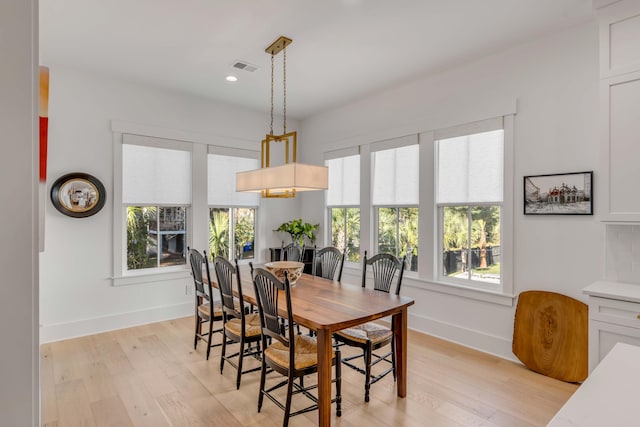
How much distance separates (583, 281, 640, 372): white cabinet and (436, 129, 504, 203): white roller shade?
1.32 meters

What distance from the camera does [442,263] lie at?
13.8 feet

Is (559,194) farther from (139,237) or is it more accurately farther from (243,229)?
(139,237)

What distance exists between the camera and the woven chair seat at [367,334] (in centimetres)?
278

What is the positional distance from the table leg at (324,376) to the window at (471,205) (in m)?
2.28

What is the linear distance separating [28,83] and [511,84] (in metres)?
3.98

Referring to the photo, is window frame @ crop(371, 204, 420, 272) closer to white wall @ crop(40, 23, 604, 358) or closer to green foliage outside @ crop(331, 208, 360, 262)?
white wall @ crop(40, 23, 604, 358)

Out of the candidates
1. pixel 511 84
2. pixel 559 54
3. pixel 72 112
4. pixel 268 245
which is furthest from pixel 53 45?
pixel 559 54

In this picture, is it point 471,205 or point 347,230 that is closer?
point 471,205

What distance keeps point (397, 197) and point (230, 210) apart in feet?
8.17

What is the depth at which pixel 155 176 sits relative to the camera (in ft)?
15.4

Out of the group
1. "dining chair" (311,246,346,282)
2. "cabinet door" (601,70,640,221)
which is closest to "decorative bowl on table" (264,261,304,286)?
"dining chair" (311,246,346,282)

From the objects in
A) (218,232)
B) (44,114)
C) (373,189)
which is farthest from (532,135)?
(218,232)

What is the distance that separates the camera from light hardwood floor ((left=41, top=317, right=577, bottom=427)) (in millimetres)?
2523

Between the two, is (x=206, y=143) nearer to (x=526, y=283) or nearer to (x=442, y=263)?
(x=442, y=263)
